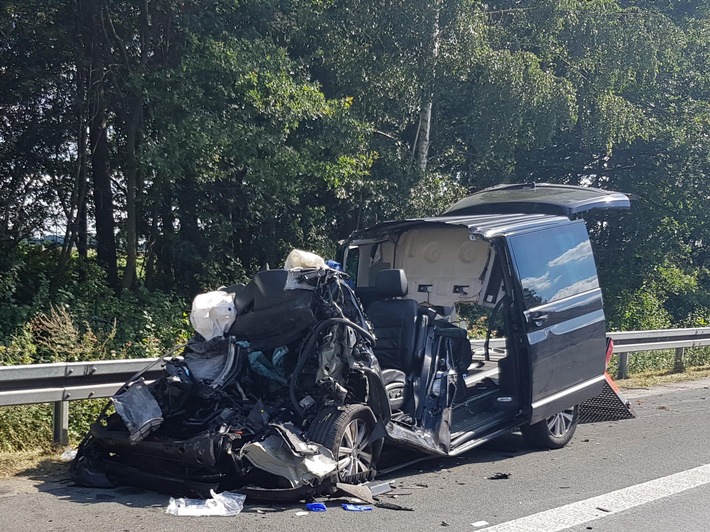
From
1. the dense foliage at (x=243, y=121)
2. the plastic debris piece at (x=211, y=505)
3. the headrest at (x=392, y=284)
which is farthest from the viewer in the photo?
the dense foliage at (x=243, y=121)

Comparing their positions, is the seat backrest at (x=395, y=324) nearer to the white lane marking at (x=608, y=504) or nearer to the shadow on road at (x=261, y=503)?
the shadow on road at (x=261, y=503)

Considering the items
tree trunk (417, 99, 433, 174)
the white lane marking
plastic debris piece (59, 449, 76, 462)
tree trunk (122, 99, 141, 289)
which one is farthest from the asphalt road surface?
tree trunk (417, 99, 433, 174)

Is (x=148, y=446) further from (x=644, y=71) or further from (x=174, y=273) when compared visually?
(x=644, y=71)

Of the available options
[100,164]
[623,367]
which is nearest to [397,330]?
[623,367]

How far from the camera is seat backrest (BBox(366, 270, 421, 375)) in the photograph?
6.88 meters

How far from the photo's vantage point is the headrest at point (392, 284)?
703 centimetres

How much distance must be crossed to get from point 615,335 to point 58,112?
1017 centimetres

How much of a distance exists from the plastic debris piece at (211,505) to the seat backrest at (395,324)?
1905 mm

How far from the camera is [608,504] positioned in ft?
19.2

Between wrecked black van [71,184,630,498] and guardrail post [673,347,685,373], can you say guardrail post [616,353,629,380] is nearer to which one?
guardrail post [673,347,685,373]

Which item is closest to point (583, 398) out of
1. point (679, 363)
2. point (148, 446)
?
point (148, 446)

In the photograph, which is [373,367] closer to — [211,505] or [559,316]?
[211,505]

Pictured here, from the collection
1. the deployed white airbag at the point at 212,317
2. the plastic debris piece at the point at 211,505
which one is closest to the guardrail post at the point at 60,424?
the deployed white airbag at the point at 212,317

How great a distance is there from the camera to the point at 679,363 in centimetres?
1441
